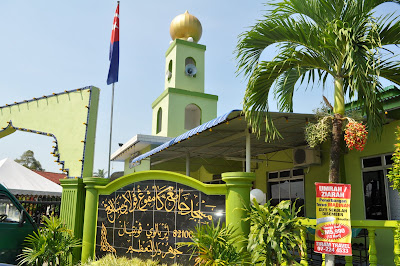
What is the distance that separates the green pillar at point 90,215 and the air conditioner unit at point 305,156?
6262 mm

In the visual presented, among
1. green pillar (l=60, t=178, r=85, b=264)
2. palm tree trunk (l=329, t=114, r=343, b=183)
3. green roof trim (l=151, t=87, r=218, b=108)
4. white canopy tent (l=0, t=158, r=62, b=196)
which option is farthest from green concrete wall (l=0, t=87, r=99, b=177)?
green roof trim (l=151, t=87, r=218, b=108)

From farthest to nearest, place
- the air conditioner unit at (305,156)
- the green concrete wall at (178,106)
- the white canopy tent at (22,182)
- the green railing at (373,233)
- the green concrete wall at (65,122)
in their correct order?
the green concrete wall at (178,106) → the white canopy tent at (22,182) → the air conditioner unit at (305,156) → the green concrete wall at (65,122) → the green railing at (373,233)

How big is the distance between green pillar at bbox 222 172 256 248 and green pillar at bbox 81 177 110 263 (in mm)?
2989

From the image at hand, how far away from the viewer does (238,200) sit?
5.43 m

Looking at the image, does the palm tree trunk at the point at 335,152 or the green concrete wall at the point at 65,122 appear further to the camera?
the green concrete wall at the point at 65,122

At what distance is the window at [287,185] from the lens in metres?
11.9

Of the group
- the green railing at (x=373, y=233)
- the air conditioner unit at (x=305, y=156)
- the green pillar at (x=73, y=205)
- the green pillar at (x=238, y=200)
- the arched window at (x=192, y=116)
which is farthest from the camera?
the arched window at (x=192, y=116)

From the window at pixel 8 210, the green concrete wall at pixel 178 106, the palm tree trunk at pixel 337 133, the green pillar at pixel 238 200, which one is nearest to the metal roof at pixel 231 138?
the palm tree trunk at pixel 337 133

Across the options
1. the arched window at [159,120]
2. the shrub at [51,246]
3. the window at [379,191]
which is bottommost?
the shrub at [51,246]

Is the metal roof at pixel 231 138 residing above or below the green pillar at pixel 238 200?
above

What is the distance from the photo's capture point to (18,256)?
7164 mm

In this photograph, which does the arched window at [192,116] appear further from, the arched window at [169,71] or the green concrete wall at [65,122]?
the green concrete wall at [65,122]

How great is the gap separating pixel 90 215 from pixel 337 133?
515 centimetres

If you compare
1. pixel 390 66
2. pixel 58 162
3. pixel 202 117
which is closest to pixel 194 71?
pixel 202 117
